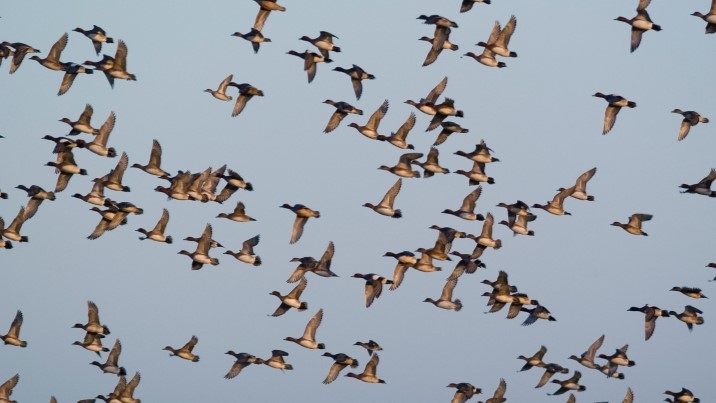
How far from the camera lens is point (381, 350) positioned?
73812 mm

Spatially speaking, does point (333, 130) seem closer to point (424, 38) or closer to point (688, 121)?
point (424, 38)

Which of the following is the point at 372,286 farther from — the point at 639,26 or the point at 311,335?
the point at 639,26

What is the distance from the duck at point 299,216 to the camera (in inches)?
2815

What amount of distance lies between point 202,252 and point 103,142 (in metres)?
5.79

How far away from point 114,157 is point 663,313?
21.0 metres

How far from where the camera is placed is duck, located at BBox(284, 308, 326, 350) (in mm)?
74062

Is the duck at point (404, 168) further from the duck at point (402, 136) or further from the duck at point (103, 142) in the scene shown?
the duck at point (103, 142)

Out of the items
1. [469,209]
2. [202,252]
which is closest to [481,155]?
[469,209]

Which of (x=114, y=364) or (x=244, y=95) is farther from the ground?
(x=244, y=95)

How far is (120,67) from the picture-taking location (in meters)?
69.9

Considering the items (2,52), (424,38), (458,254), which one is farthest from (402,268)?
(2,52)

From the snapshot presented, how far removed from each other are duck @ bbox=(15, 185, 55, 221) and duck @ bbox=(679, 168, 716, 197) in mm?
23018

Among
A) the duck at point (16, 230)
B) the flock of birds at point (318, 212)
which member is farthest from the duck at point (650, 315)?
the duck at point (16, 230)

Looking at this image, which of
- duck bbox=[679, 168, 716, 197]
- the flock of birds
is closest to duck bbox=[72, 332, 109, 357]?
the flock of birds
